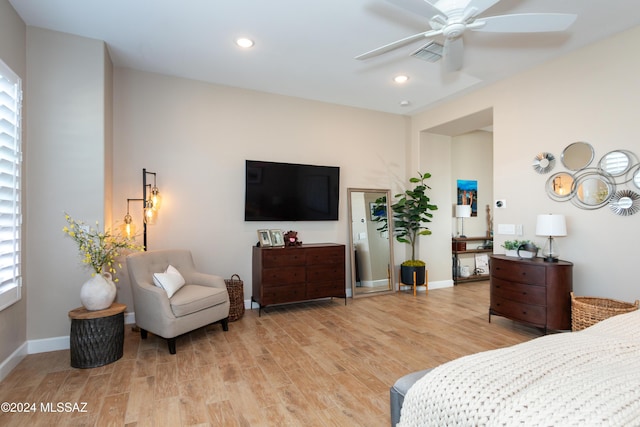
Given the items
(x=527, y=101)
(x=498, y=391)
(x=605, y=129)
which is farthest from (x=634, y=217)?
(x=498, y=391)

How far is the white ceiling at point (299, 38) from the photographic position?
2.73 m

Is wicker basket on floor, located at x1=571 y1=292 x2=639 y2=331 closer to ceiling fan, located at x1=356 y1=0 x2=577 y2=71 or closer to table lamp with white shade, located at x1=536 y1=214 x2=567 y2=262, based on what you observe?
table lamp with white shade, located at x1=536 y1=214 x2=567 y2=262

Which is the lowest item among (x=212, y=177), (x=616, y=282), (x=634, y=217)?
(x=616, y=282)

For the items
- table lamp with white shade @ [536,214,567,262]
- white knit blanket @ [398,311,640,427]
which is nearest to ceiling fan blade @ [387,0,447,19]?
white knit blanket @ [398,311,640,427]

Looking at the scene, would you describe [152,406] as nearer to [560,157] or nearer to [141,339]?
[141,339]

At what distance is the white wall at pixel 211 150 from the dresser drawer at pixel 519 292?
2109mm

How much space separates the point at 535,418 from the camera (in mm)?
938

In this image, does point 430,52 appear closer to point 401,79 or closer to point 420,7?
point 401,79

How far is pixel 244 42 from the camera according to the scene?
3.25 m

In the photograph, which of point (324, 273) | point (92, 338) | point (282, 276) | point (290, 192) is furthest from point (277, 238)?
point (92, 338)

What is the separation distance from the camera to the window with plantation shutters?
Result: 254 cm

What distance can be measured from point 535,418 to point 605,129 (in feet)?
11.3

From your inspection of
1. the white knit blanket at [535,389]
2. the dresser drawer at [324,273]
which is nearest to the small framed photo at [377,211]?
the dresser drawer at [324,273]

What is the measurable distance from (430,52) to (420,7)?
142cm
